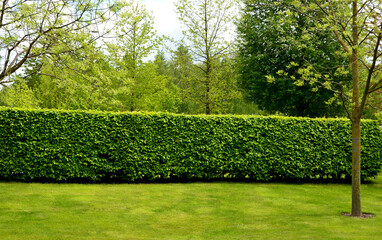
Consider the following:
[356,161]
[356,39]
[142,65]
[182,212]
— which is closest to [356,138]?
[356,161]

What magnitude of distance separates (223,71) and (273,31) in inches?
290

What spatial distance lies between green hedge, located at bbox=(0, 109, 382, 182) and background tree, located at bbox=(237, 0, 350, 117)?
589 centimetres

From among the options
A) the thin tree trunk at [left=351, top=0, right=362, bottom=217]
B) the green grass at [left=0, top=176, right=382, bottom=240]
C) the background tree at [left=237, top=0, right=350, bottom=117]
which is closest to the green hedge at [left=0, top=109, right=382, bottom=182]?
the green grass at [left=0, top=176, right=382, bottom=240]

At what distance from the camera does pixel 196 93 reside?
2733 centimetres

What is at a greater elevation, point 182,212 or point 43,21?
point 43,21

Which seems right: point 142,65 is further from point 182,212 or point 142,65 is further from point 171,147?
point 182,212

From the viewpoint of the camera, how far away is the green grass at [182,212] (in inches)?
270

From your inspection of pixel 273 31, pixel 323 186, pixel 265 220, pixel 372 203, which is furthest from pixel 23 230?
pixel 273 31

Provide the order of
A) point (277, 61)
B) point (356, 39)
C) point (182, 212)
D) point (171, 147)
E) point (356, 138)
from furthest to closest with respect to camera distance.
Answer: point (277, 61)
point (171, 147)
point (182, 212)
point (356, 138)
point (356, 39)

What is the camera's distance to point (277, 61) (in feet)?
68.0

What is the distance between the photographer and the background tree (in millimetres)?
19922

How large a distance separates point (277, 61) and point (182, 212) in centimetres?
1406

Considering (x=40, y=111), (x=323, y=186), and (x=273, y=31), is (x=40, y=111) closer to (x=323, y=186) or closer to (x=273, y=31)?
(x=323, y=186)

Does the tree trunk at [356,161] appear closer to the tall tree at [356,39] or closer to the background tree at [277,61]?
the tall tree at [356,39]
